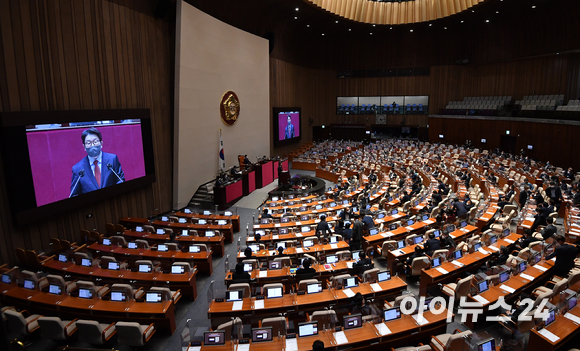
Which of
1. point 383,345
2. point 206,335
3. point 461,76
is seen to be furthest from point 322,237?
point 461,76

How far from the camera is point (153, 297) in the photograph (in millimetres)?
7207

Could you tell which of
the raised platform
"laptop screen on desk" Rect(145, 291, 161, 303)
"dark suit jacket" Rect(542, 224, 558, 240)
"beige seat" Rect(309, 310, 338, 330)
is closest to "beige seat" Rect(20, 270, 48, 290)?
"laptop screen on desk" Rect(145, 291, 161, 303)

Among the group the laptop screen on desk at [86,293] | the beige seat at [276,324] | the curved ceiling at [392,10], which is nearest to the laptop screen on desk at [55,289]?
the laptop screen on desk at [86,293]

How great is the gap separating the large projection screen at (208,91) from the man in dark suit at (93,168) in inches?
149

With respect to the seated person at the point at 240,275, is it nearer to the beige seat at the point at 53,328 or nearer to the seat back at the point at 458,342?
the beige seat at the point at 53,328

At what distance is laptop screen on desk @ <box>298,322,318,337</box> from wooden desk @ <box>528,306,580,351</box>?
12.1 feet

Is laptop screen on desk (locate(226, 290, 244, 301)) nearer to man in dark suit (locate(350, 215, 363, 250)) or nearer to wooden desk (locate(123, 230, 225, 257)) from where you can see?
wooden desk (locate(123, 230, 225, 257))

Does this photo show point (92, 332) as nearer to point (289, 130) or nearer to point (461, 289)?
point (461, 289)

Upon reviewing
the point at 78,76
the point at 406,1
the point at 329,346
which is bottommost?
the point at 329,346

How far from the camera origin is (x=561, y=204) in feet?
43.4

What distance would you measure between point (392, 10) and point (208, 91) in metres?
17.8

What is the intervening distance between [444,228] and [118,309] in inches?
352

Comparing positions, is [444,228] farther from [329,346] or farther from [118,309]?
[118,309]

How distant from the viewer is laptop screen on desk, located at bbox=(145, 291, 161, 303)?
23.6 feet
